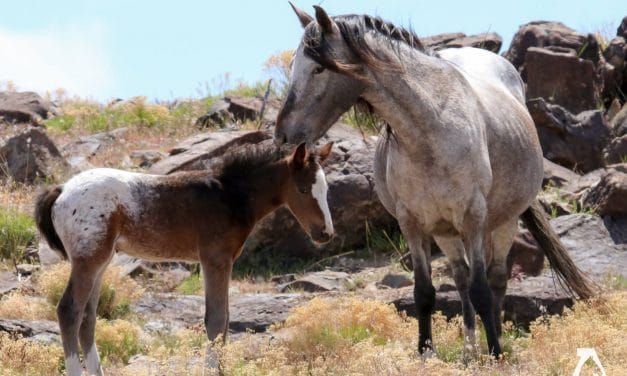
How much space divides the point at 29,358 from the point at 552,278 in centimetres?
518

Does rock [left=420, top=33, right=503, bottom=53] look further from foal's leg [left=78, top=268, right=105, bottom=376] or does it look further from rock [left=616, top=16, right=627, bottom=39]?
foal's leg [left=78, top=268, right=105, bottom=376]

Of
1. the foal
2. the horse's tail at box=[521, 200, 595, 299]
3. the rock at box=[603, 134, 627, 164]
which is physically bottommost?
the rock at box=[603, 134, 627, 164]

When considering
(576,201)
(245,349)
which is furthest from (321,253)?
(245,349)

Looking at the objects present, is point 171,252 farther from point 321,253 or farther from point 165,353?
point 321,253

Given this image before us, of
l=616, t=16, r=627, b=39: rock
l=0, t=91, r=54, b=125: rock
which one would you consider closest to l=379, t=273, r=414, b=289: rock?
l=616, t=16, r=627, b=39: rock

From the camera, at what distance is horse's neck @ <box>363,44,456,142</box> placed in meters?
8.47

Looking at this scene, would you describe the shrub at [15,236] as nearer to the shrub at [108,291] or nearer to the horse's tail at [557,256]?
the shrub at [108,291]

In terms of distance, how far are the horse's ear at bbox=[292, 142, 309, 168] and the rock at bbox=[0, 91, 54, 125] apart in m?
14.4

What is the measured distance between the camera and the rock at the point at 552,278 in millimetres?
10922

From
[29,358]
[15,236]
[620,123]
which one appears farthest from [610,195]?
[29,358]

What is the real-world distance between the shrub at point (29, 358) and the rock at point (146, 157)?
31.1 ft

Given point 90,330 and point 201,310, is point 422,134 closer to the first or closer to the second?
point 90,330

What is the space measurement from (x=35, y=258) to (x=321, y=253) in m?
3.64

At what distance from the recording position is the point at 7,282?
13.7m
